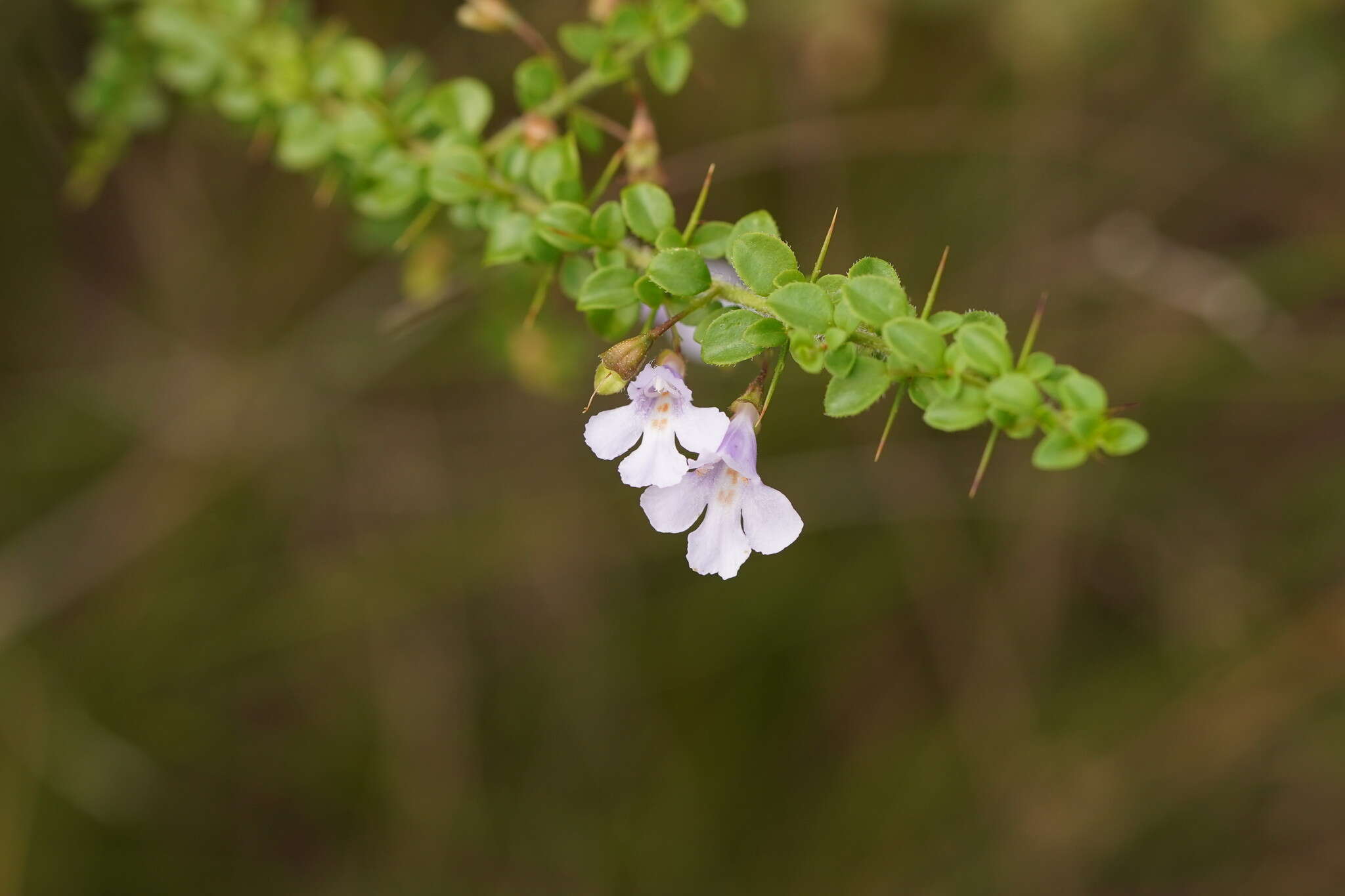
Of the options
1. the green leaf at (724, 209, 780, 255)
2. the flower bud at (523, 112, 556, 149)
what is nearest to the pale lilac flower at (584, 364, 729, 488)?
the green leaf at (724, 209, 780, 255)

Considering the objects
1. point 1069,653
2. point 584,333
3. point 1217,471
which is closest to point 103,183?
point 584,333

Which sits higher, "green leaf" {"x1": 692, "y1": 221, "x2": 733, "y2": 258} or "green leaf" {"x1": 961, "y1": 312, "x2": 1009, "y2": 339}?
"green leaf" {"x1": 692, "y1": 221, "x2": 733, "y2": 258}

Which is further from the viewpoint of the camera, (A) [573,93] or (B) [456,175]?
(A) [573,93]

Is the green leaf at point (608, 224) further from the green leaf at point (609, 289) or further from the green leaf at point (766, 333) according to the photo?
the green leaf at point (766, 333)

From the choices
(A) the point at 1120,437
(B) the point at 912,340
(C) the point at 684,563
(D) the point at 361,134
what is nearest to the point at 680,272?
(B) the point at 912,340

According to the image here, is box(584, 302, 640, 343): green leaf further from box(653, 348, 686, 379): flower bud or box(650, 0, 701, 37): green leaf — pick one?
box(650, 0, 701, 37): green leaf

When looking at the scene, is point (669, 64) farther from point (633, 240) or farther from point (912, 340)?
point (912, 340)
